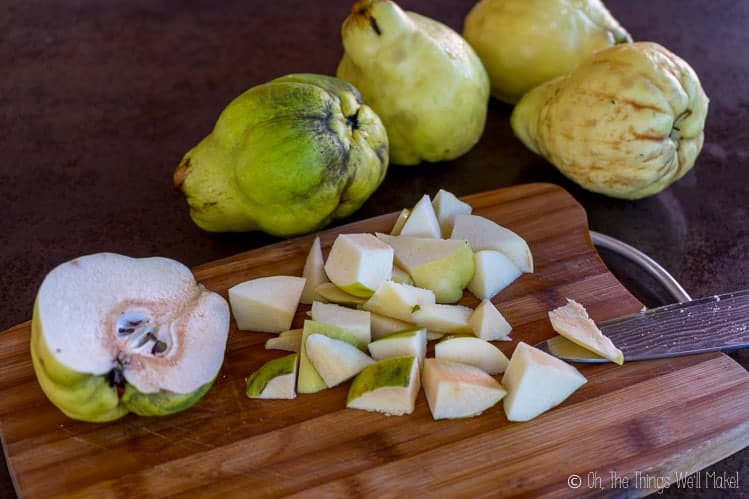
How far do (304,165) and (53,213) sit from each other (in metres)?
0.61

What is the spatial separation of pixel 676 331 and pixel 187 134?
1.14 m

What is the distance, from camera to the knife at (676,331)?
44.9 inches

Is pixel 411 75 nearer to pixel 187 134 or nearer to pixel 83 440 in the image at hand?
pixel 187 134

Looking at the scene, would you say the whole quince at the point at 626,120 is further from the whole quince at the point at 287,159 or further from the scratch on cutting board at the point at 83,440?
the scratch on cutting board at the point at 83,440

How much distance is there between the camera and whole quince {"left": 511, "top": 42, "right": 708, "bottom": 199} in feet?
4.38

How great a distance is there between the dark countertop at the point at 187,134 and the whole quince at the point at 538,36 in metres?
0.17

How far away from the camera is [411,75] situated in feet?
4.70

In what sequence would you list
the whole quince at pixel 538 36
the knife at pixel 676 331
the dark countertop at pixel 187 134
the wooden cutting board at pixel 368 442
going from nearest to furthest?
1. the wooden cutting board at pixel 368 442
2. the knife at pixel 676 331
3. the dark countertop at pixel 187 134
4. the whole quince at pixel 538 36

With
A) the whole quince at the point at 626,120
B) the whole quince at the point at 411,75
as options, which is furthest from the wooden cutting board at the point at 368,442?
the whole quince at the point at 411,75

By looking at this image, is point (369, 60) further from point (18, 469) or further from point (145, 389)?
point (18, 469)

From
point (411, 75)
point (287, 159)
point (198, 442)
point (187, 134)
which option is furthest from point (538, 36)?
point (198, 442)

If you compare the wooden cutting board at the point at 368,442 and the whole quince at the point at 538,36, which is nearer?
the wooden cutting board at the point at 368,442

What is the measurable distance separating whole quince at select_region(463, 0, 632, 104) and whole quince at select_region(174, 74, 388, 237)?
1.53 ft

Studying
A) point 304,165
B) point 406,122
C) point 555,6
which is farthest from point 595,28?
point 304,165
